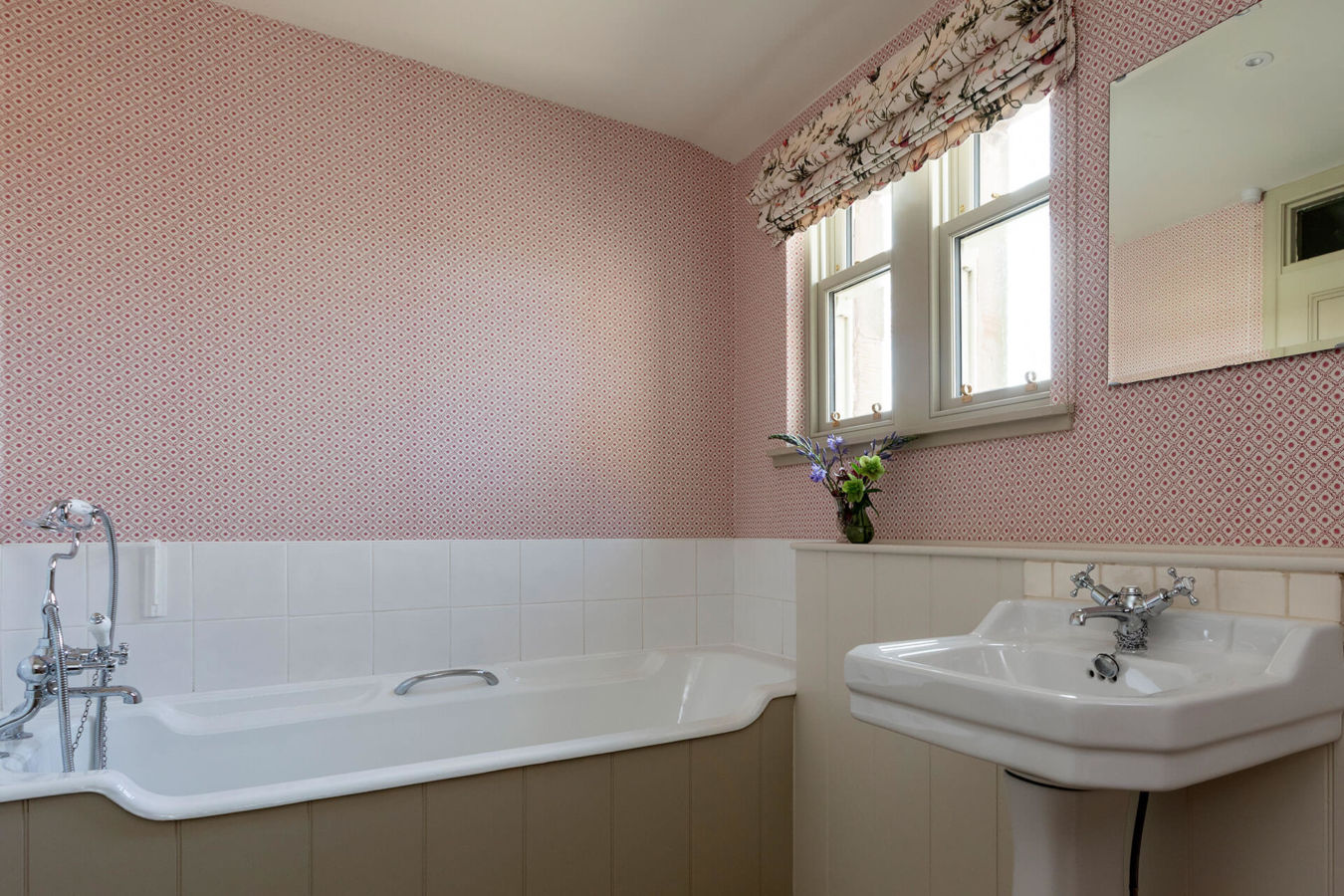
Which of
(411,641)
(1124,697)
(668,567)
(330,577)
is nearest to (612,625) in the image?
(668,567)

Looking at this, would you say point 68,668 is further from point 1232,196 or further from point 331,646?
point 1232,196

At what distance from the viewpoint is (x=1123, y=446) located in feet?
5.77

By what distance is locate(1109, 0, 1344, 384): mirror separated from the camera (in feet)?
4.68

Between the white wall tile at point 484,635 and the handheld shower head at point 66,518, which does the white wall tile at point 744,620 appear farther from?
the handheld shower head at point 66,518

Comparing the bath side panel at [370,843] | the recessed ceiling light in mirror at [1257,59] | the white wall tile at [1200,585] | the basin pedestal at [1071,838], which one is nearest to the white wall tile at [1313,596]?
the white wall tile at [1200,585]

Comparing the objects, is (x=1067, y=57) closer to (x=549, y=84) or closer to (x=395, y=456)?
(x=549, y=84)

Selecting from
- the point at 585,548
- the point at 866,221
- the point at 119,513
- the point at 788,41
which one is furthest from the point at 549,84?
the point at 119,513

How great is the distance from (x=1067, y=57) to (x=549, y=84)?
1.69 metres

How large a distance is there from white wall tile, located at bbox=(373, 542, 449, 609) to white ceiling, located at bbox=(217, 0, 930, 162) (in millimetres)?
1603

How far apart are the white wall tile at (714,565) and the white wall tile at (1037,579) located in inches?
64.6

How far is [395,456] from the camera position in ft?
8.62

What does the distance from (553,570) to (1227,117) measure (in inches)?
87.5

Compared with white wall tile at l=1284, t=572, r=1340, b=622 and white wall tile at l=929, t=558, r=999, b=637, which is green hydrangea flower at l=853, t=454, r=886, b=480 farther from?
white wall tile at l=1284, t=572, r=1340, b=622

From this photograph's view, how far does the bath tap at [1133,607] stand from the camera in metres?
1.34
